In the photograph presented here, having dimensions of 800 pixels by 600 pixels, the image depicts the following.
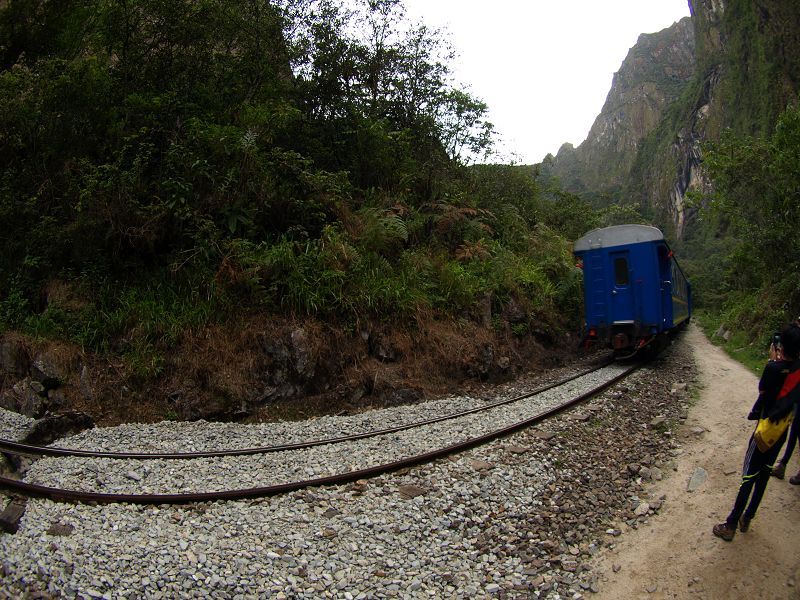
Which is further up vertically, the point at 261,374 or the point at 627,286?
the point at 627,286

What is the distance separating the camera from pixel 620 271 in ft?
39.1

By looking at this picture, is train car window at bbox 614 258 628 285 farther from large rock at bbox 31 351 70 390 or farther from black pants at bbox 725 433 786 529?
large rock at bbox 31 351 70 390

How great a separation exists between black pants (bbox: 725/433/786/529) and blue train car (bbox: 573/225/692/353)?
7707 mm

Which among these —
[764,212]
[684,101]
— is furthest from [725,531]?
[684,101]

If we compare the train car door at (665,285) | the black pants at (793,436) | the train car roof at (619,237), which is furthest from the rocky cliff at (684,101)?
the black pants at (793,436)

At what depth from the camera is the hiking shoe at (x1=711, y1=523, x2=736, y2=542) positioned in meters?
4.16

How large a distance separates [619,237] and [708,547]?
29.2 ft

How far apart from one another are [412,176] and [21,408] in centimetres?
1040

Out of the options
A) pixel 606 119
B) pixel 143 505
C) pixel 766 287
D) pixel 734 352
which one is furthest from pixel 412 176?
pixel 606 119

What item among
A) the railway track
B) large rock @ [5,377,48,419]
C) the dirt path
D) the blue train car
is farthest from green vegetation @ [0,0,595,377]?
the dirt path

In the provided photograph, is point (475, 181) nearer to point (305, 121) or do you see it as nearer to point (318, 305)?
point (305, 121)

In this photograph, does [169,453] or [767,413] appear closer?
[767,413]

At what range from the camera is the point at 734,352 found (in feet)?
46.1

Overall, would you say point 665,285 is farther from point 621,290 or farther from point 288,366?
point 288,366
